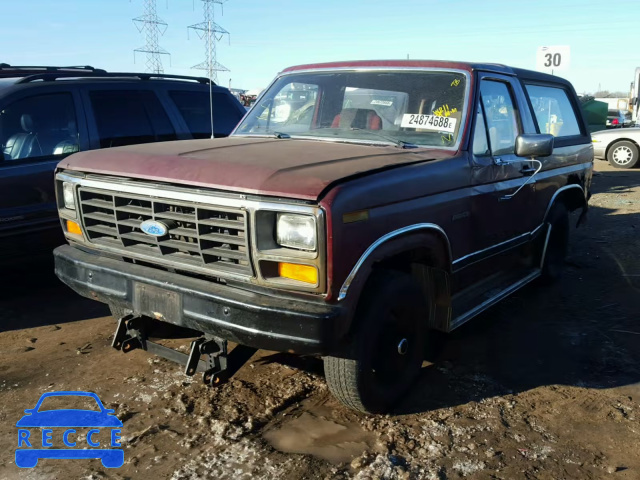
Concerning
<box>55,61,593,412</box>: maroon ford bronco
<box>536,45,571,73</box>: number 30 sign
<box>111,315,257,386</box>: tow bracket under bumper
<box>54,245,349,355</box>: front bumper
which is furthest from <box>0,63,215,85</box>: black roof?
<box>536,45,571,73</box>: number 30 sign

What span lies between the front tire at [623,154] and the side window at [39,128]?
1478 centimetres

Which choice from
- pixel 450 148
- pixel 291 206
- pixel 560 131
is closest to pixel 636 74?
pixel 560 131

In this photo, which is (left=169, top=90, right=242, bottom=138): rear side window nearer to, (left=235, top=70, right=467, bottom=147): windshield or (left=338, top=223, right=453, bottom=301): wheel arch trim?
(left=235, top=70, right=467, bottom=147): windshield

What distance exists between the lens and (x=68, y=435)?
3.17m

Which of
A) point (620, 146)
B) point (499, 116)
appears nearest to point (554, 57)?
point (620, 146)

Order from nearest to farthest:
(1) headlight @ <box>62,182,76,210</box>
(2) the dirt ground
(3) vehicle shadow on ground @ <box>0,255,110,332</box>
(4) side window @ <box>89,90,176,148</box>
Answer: (2) the dirt ground < (1) headlight @ <box>62,182,76,210</box> < (3) vehicle shadow on ground @ <box>0,255,110,332</box> < (4) side window @ <box>89,90,176,148</box>

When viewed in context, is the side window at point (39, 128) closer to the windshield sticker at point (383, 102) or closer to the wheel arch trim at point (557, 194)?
the windshield sticker at point (383, 102)

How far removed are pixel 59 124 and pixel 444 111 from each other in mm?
3430

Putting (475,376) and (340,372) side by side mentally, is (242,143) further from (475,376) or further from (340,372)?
(475,376)

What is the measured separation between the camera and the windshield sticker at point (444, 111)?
395cm

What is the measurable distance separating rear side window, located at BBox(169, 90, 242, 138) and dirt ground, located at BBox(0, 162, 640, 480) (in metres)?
2.19

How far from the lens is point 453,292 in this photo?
3.90m

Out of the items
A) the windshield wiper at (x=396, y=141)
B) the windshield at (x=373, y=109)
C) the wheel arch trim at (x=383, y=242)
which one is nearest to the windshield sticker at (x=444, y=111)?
the windshield at (x=373, y=109)

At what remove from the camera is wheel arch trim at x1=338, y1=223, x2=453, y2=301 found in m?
2.79
